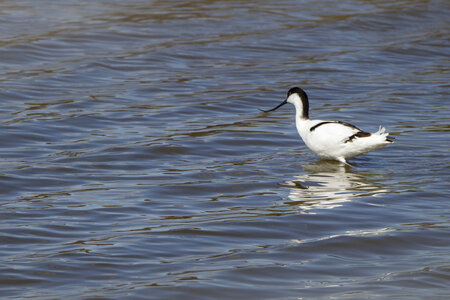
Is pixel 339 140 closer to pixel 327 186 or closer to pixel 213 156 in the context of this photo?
→ pixel 327 186

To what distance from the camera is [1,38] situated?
15.5 m

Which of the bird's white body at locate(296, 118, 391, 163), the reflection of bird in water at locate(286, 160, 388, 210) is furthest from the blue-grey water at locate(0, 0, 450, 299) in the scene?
the bird's white body at locate(296, 118, 391, 163)

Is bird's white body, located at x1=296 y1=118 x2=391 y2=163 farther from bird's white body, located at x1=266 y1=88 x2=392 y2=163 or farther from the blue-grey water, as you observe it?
the blue-grey water

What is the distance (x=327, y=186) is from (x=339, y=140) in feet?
2.90

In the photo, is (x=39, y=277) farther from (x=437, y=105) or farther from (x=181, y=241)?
(x=437, y=105)

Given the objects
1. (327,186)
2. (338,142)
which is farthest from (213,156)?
(327,186)

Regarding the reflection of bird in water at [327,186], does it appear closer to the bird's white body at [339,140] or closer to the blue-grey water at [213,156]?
the blue-grey water at [213,156]

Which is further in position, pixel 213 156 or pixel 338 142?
pixel 213 156

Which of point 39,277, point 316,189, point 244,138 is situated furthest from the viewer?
point 244,138

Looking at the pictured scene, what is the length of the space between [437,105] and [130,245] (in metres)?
6.85

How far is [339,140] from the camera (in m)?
9.57

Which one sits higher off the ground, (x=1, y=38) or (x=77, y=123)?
(x=1, y=38)

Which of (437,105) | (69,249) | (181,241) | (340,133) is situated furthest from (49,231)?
(437,105)

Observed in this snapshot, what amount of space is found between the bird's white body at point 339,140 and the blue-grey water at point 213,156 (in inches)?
6.7
